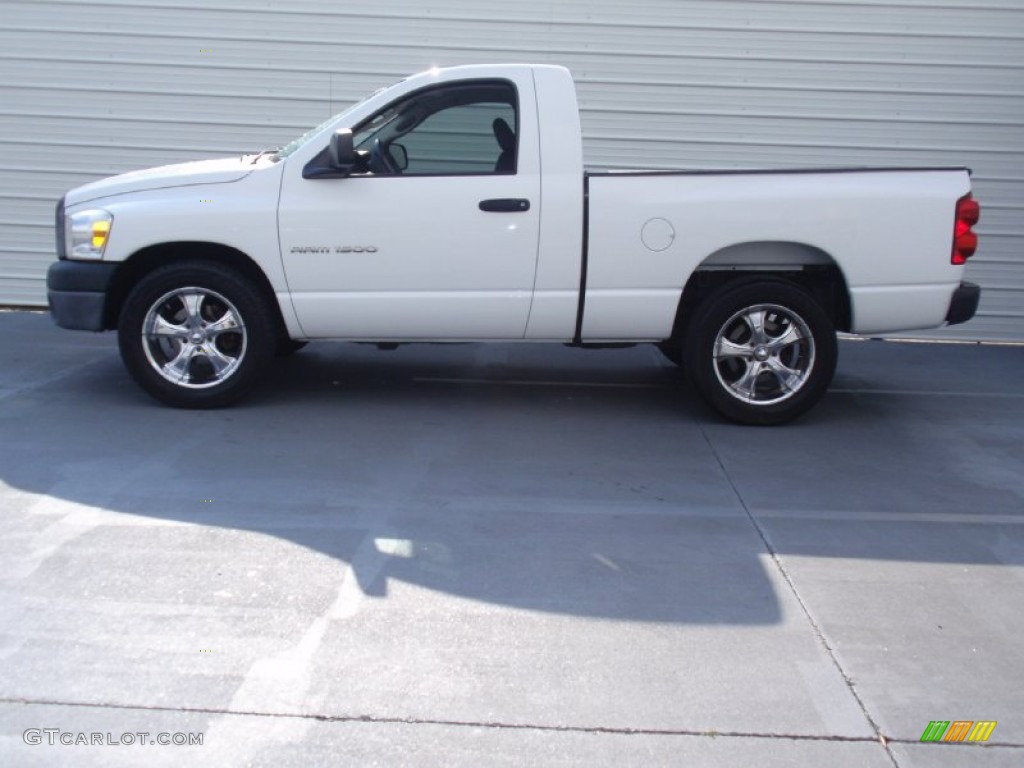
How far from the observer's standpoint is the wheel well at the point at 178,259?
7043 mm

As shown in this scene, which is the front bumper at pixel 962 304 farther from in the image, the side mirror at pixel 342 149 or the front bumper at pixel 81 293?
the front bumper at pixel 81 293

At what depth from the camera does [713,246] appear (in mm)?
6875

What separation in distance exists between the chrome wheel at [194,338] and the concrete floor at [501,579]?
0.28 m

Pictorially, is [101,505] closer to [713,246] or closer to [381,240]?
[381,240]

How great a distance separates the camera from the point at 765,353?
23.3ft

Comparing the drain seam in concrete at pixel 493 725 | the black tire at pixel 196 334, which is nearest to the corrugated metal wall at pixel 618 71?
the black tire at pixel 196 334

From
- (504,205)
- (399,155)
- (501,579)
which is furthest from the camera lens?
(399,155)

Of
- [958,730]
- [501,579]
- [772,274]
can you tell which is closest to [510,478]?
[501,579]

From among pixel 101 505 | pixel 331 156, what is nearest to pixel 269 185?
pixel 331 156

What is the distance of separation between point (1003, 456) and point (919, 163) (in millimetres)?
4048

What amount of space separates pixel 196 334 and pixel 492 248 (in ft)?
6.00

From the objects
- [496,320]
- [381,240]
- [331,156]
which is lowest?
[496,320]

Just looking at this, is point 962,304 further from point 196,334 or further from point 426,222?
point 196,334

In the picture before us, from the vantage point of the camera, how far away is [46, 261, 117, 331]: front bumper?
6988 mm
